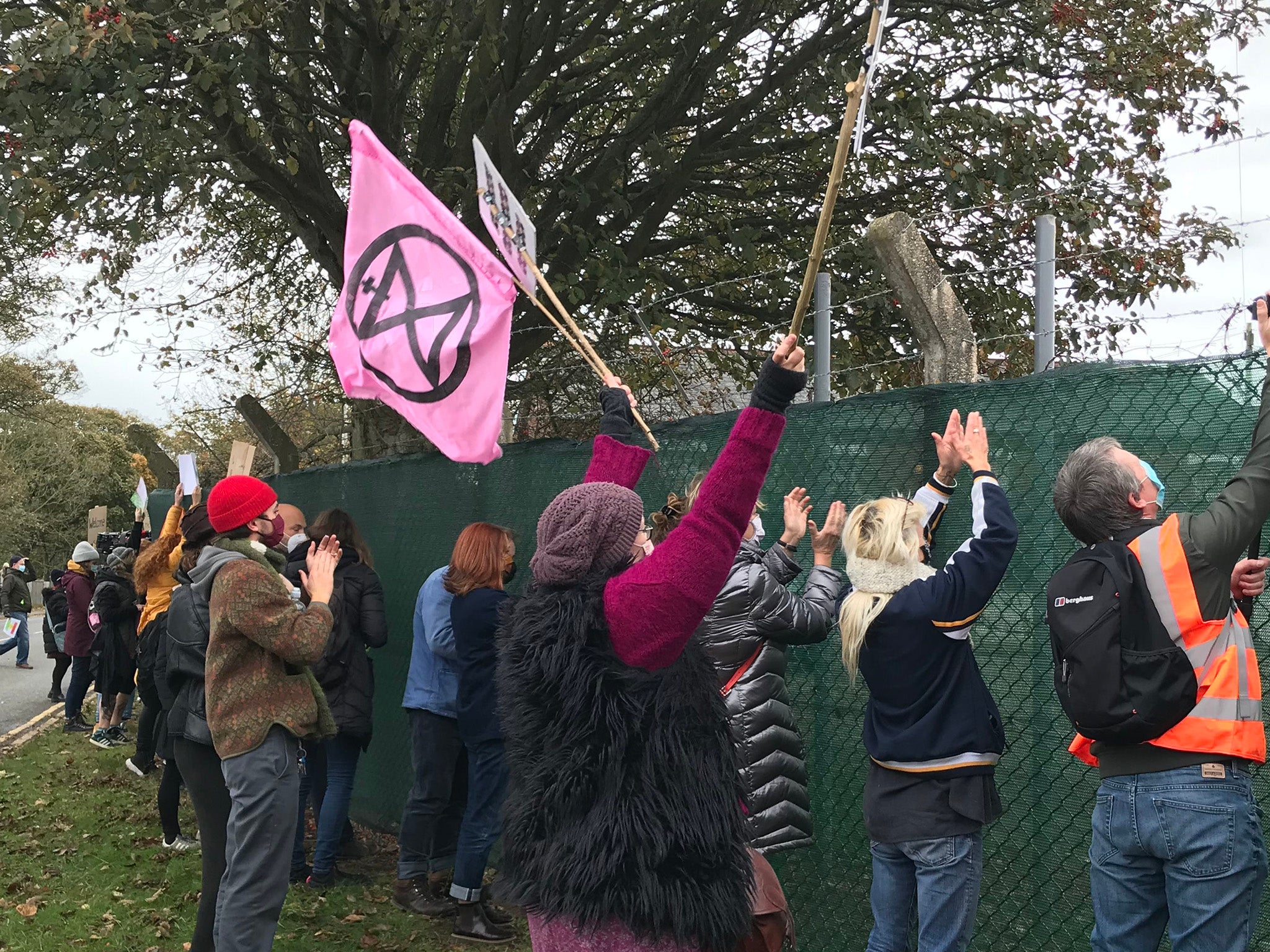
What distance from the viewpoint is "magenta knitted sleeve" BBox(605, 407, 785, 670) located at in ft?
8.05

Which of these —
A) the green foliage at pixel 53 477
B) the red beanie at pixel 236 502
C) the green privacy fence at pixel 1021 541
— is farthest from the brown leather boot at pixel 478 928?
the green foliage at pixel 53 477

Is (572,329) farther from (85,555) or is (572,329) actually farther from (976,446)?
(85,555)

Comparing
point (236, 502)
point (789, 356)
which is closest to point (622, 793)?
point (789, 356)

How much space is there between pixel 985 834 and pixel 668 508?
1559 mm

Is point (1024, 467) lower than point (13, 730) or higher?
higher

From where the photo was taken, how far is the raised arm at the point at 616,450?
A: 3.72m

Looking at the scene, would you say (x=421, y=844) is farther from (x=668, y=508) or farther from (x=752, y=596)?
(x=752, y=596)

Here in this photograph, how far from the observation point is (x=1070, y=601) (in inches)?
111

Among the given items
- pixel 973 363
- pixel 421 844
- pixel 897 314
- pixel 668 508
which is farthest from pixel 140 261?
pixel 973 363

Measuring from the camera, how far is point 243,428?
22.3 m

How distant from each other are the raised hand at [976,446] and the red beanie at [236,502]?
2.51m

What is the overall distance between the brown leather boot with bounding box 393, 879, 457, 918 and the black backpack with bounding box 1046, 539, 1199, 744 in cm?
375

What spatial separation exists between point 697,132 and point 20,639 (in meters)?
15.3

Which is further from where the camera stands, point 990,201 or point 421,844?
point 990,201
